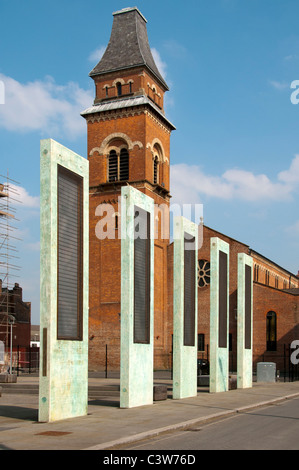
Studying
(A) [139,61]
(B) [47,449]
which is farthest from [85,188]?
(A) [139,61]

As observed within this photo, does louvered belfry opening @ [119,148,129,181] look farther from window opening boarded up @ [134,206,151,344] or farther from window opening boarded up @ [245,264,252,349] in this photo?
window opening boarded up @ [134,206,151,344]

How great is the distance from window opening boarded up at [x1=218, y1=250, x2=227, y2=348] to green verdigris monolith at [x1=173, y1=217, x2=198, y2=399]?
10.9 ft

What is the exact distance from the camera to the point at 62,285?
15.2 m

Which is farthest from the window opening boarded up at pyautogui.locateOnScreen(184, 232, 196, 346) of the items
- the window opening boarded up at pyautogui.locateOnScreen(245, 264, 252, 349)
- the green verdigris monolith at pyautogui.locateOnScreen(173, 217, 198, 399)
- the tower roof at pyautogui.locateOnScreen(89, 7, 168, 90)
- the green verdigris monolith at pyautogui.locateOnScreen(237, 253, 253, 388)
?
the tower roof at pyautogui.locateOnScreen(89, 7, 168, 90)

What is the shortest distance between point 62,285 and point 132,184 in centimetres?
3553

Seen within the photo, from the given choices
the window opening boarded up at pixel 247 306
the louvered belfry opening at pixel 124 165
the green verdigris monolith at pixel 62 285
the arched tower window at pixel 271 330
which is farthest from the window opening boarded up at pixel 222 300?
the arched tower window at pixel 271 330

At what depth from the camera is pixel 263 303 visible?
5403 centimetres

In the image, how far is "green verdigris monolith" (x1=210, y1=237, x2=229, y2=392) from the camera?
25609 millimetres

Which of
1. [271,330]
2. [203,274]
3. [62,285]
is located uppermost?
[203,274]

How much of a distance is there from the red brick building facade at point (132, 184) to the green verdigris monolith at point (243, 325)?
19.2m

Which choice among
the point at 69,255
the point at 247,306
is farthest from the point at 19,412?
the point at 247,306

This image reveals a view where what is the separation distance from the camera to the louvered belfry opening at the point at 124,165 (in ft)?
170

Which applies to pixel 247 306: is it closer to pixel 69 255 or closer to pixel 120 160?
pixel 69 255
